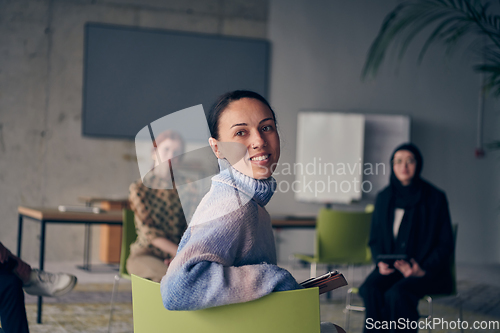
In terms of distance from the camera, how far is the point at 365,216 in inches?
149

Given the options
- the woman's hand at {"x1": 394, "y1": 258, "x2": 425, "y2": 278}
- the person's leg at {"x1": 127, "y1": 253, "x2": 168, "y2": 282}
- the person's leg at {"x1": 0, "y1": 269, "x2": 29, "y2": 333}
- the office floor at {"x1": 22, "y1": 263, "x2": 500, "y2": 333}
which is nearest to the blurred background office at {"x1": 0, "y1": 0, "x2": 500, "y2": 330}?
the office floor at {"x1": 22, "y1": 263, "x2": 500, "y2": 333}

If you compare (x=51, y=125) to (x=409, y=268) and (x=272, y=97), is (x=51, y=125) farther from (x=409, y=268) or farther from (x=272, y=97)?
(x=409, y=268)

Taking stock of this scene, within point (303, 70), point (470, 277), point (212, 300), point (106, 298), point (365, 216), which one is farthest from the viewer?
point (303, 70)

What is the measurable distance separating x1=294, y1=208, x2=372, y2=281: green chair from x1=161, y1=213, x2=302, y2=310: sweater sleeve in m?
2.70

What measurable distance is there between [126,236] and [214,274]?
2.16 metres

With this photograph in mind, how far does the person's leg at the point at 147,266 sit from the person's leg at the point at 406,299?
1.20 m

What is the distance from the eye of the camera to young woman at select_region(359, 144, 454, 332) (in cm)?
263

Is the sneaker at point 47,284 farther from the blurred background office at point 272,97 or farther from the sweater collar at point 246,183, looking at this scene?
the blurred background office at point 272,97

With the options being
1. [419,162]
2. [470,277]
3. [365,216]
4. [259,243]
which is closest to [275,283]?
[259,243]

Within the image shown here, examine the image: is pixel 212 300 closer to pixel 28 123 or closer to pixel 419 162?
Answer: pixel 419 162

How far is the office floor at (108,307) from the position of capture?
321 cm

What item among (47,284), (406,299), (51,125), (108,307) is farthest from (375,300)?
(51,125)

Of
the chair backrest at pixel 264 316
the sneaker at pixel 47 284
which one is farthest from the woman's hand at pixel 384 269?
the chair backrest at pixel 264 316

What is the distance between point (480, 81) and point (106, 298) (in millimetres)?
5990
